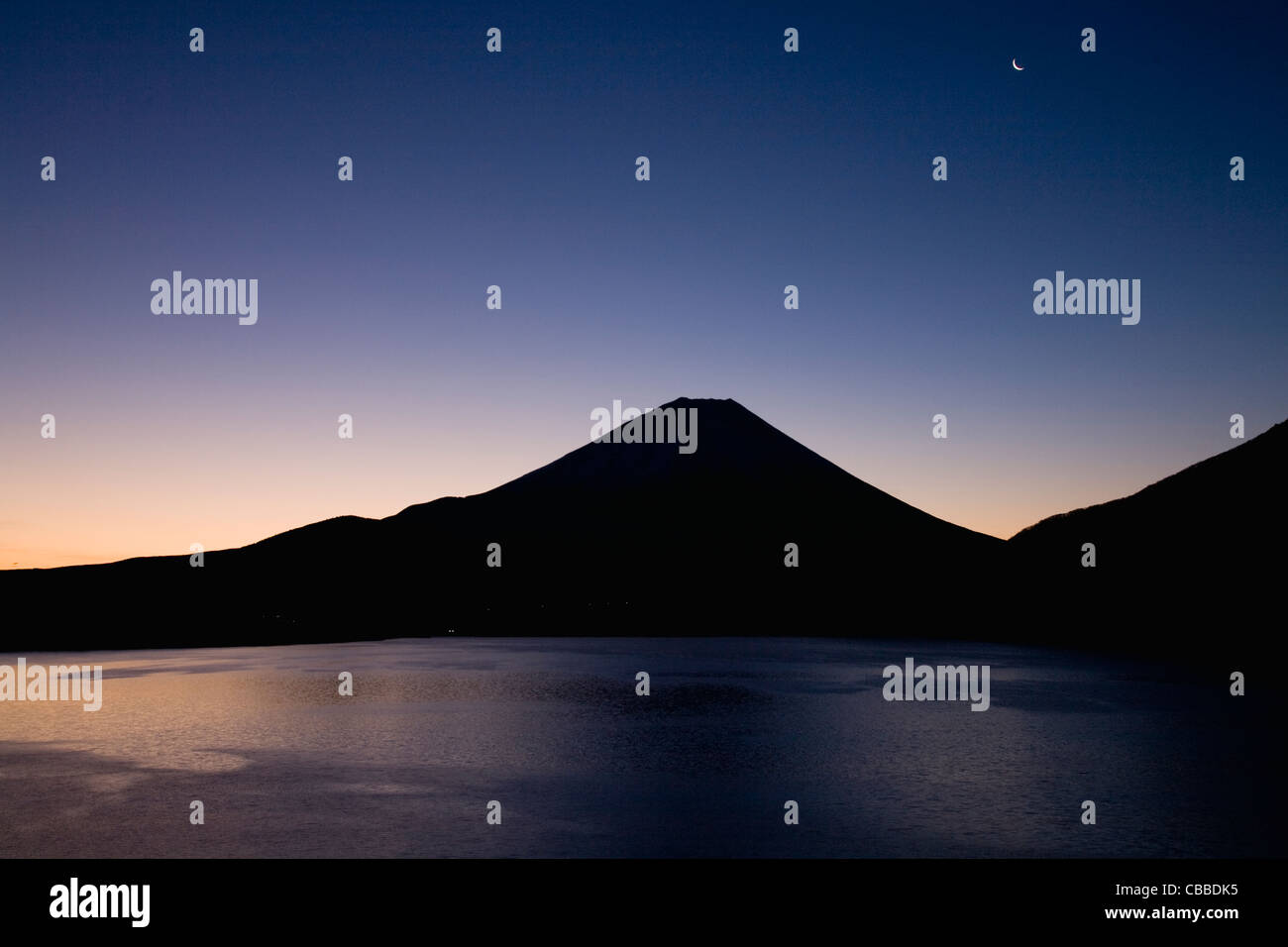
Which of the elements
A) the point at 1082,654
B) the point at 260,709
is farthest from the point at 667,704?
the point at 1082,654

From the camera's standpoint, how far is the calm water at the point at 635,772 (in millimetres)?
15570

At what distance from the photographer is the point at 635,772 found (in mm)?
21922

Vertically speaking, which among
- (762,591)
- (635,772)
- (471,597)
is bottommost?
(762,591)

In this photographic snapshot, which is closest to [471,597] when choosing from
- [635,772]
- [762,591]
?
[762,591]

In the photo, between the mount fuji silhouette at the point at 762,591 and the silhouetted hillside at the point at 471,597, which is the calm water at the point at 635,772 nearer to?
the mount fuji silhouette at the point at 762,591

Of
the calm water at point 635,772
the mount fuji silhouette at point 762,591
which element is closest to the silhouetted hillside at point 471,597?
the mount fuji silhouette at point 762,591

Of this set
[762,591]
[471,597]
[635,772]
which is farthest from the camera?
[762,591]

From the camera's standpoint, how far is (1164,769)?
74.5 feet

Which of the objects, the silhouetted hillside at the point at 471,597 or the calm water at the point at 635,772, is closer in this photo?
the calm water at the point at 635,772

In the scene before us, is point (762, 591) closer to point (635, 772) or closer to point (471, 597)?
point (471, 597)

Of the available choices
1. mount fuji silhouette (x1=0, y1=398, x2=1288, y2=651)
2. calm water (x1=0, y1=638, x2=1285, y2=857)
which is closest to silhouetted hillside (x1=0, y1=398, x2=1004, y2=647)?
mount fuji silhouette (x1=0, y1=398, x2=1288, y2=651)

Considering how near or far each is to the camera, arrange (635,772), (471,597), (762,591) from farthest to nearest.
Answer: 1. (762,591)
2. (471,597)
3. (635,772)

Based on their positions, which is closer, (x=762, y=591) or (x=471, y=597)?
(x=471, y=597)

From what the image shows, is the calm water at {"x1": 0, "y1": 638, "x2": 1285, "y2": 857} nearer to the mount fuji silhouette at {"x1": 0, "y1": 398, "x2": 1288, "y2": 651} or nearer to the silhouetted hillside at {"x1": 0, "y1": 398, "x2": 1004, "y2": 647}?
the mount fuji silhouette at {"x1": 0, "y1": 398, "x2": 1288, "y2": 651}
